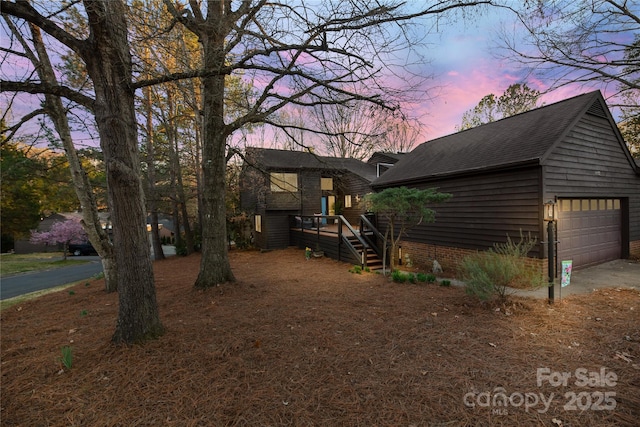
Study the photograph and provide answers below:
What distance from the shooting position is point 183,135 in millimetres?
14695

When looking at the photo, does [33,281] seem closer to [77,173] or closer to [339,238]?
[77,173]

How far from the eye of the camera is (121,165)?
10.6 ft

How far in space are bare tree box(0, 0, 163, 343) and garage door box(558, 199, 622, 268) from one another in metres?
10.00

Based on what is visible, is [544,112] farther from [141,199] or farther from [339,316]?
[141,199]

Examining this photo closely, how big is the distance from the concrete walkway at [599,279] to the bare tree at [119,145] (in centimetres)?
745

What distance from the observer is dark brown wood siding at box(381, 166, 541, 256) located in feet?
23.2

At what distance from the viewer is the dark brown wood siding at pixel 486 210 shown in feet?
23.2

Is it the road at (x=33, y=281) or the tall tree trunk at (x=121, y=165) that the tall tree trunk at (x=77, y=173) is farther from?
the road at (x=33, y=281)

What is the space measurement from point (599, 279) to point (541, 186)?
299 centimetres

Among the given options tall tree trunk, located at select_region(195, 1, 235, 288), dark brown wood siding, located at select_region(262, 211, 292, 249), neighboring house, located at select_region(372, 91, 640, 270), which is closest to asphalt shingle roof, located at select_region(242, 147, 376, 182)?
dark brown wood siding, located at select_region(262, 211, 292, 249)

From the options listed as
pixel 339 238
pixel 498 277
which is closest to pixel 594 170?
pixel 498 277

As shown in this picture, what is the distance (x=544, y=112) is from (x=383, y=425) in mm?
11097

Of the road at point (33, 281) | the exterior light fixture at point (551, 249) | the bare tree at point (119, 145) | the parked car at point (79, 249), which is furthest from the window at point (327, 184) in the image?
the parked car at point (79, 249)

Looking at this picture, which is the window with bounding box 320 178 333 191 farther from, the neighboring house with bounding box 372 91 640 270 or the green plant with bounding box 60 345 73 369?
the green plant with bounding box 60 345 73 369
